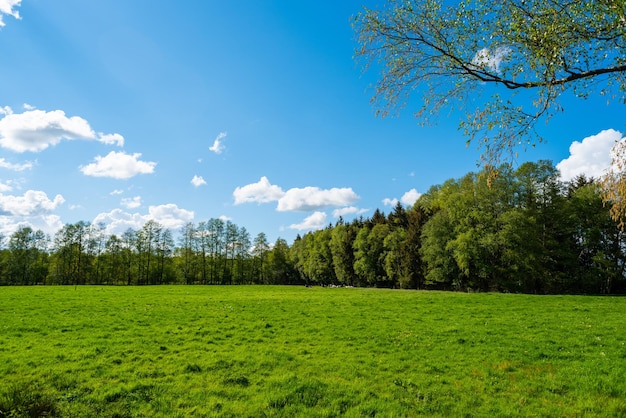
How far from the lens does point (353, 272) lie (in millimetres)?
93500

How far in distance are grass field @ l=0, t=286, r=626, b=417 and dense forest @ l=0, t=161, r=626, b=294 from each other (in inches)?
245

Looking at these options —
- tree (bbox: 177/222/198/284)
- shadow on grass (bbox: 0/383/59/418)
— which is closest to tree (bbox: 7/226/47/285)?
tree (bbox: 177/222/198/284)

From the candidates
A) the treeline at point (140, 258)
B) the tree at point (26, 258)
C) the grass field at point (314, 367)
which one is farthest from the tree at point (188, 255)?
the grass field at point (314, 367)

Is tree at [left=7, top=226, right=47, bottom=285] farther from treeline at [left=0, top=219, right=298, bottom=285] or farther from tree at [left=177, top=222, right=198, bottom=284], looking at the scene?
tree at [left=177, top=222, right=198, bottom=284]

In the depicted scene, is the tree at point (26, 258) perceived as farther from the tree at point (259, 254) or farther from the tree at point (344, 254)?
the tree at point (344, 254)

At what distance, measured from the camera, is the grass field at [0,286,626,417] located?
28.3 feet

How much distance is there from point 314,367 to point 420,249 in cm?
5783

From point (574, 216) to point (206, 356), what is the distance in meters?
53.3

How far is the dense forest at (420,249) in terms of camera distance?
160ft

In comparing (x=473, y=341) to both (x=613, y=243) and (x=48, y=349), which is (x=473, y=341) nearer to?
(x=48, y=349)

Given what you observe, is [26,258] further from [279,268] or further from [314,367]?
[314,367]

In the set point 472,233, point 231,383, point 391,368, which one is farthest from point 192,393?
point 472,233

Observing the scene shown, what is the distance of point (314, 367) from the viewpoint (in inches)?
464

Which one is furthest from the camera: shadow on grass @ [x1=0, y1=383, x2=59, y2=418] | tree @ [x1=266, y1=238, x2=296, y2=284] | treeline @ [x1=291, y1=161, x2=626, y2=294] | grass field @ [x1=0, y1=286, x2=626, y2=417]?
tree @ [x1=266, y1=238, x2=296, y2=284]
